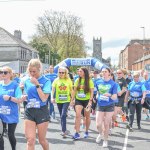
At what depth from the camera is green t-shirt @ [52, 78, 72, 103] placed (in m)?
10.3

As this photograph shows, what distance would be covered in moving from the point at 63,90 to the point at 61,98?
23cm

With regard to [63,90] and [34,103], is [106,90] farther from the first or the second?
[34,103]

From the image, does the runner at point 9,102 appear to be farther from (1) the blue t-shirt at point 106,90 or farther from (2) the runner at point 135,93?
(2) the runner at point 135,93

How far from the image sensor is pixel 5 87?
23.0 feet

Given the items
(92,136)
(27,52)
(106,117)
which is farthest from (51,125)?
(27,52)

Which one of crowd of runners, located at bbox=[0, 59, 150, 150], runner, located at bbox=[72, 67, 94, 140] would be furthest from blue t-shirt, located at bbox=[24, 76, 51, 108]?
runner, located at bbox=[72, 67, 94, 140]

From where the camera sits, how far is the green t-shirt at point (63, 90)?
10.3 metres

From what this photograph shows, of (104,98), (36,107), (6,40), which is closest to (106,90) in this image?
(104,98)

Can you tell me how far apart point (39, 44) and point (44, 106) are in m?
79.9

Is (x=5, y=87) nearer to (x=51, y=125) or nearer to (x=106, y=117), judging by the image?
(x=106, y=117)

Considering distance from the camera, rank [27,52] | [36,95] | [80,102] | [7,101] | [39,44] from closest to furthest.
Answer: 1. [36,95]
2. [7,101]
3. [80,102]
4. [27,52]
5. [39,44]

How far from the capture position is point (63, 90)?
411 inches

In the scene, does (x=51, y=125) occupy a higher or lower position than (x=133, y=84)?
lower

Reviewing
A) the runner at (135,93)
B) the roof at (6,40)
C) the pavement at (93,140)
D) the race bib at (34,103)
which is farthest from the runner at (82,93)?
the roof at (6,40)
